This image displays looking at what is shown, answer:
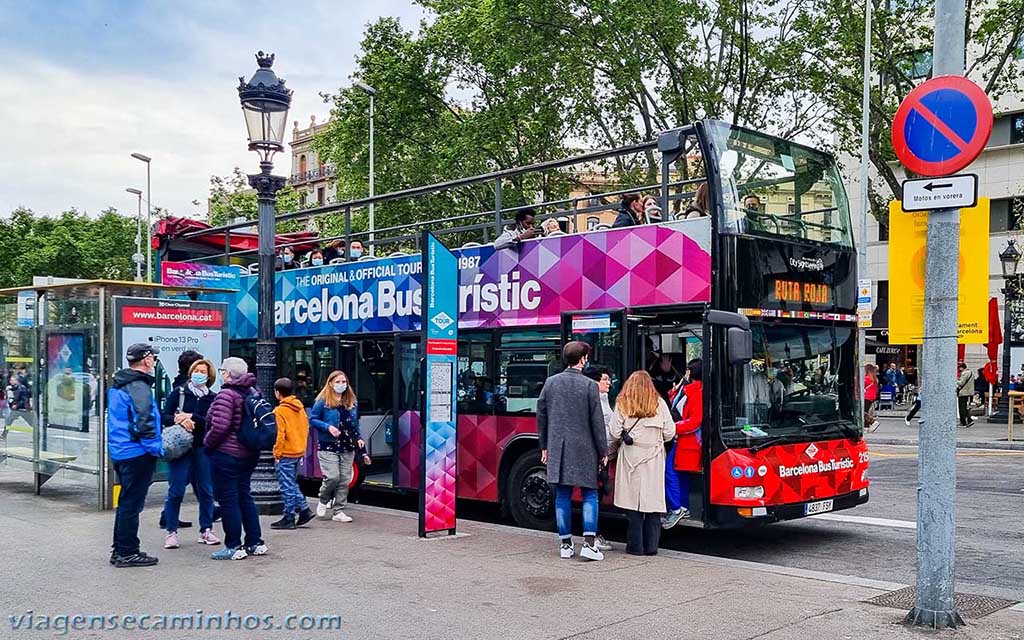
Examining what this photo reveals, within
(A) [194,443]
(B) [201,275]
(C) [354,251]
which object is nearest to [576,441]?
(A) [194,443]

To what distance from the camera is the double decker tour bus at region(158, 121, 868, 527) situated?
910 cm

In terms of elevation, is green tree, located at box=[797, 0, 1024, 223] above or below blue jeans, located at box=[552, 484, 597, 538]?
above

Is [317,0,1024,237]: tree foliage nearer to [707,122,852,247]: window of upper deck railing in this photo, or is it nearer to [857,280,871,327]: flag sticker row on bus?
[857,280,871,327]: flag sticker row on bus

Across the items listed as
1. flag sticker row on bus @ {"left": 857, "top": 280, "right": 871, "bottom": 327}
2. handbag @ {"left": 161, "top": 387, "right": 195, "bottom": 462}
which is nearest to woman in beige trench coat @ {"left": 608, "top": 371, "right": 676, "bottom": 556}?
handbag @ {"left": 161, "top": 387, "right": 195, "bottom": 462}

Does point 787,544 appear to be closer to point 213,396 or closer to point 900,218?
point 900,218

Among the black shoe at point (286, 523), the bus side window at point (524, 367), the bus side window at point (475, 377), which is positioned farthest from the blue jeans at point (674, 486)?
the black shoe at point (286, 523)

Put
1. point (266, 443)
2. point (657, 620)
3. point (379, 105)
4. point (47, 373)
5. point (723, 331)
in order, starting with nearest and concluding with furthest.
→ 1. point (657, 620)
2. point (266, 443)
3. point (723, 331)
4. point (47, 373)
5. point (379, 105)

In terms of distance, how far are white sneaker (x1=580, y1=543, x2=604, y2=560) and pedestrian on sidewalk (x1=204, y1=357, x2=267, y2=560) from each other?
9.33 ft

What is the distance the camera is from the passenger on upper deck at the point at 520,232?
11.2 metres

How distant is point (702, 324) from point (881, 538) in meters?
3.32

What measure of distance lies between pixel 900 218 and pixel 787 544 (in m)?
4.66

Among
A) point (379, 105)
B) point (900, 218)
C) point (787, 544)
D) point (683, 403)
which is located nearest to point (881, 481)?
point (787, 544)

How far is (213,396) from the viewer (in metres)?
9.35

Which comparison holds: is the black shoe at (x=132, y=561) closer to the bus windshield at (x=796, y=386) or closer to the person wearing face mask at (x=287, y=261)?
the bus windshield at (x=796, y=386)
